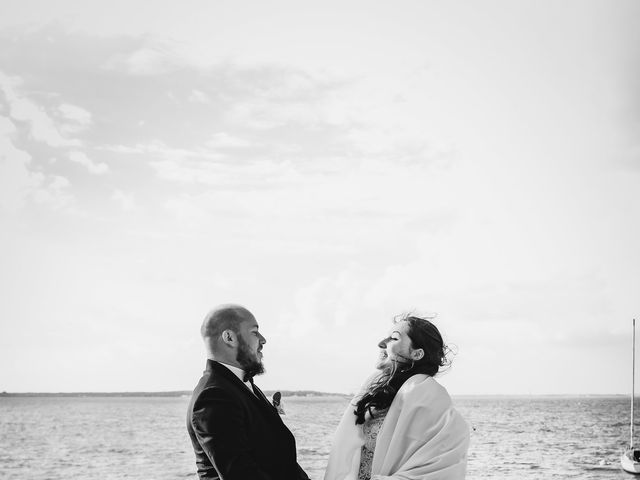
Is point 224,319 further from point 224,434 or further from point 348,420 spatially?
point 348,420

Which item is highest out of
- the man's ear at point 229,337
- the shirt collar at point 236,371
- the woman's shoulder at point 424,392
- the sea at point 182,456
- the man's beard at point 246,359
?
the man's ear at point 229,337

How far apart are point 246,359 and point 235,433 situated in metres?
0.47

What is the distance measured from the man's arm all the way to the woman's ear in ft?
Answer: 3.93

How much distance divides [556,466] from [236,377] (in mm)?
31525

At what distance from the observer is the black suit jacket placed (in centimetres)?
360

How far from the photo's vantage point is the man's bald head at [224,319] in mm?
3988

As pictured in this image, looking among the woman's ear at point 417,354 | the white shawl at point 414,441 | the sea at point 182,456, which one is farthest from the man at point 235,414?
the sea at point 182,456

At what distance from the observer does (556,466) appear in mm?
31828

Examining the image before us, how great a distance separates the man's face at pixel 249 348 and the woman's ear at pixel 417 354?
3.31 feet

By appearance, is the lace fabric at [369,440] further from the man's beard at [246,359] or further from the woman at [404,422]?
the man's beard at [246,359]

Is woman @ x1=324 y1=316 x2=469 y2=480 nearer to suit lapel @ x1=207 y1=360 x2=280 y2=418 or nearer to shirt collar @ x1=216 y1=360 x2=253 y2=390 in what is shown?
suit lapel @ x1=207 y1=360 x2=280 y2=418

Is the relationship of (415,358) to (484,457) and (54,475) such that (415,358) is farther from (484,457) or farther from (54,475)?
(484,457)

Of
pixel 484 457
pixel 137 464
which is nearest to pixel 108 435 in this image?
pixel 137 464

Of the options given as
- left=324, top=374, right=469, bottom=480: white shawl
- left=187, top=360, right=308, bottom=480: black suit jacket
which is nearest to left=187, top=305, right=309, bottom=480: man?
left=187, top=360, right=308, bottom=480: black suit jacket
